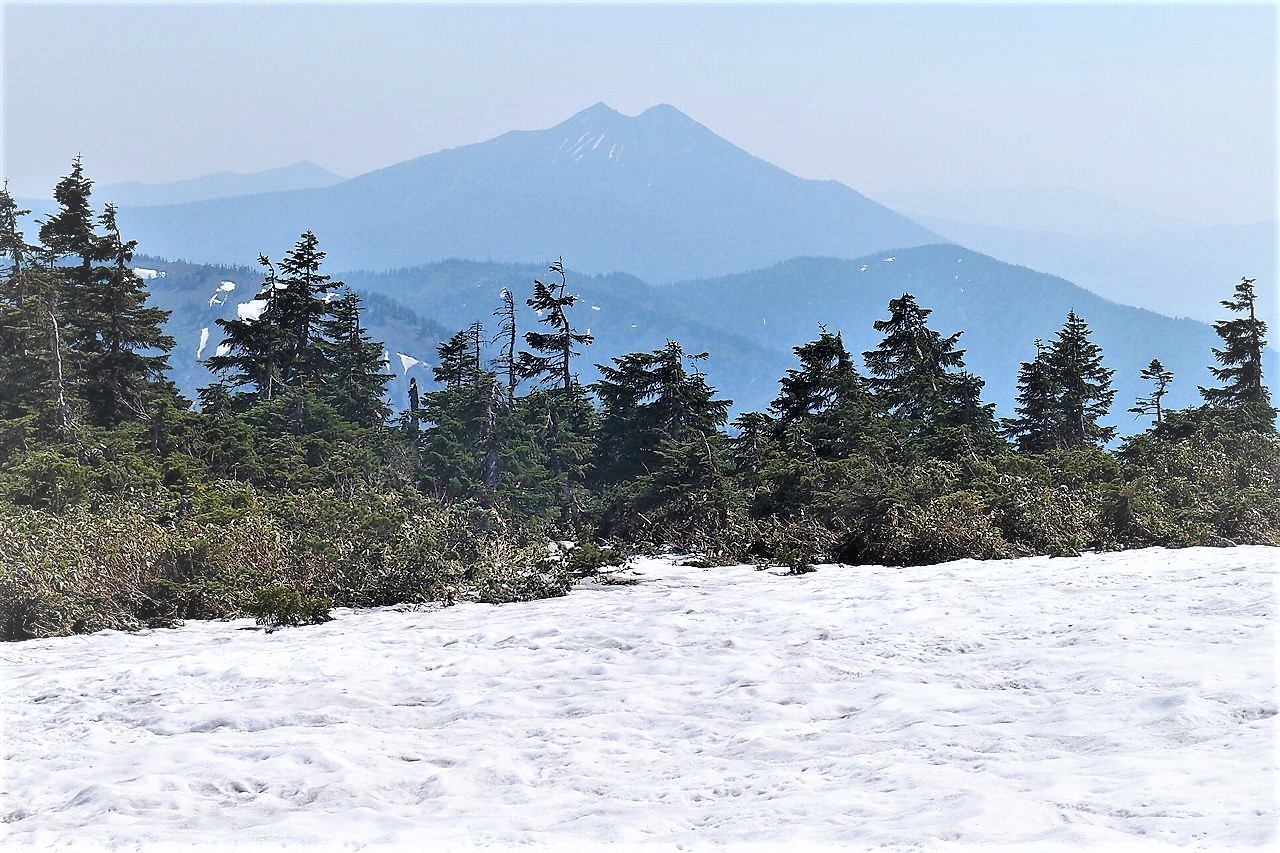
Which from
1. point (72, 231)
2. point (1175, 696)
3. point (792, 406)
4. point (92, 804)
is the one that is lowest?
point (92, 804)

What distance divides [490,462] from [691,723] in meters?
16.2

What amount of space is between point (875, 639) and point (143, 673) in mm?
6500

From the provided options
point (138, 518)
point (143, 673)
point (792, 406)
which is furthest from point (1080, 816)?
point (792, 406)

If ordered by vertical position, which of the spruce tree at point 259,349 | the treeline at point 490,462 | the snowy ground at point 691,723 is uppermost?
the spruce tree at point 259,349

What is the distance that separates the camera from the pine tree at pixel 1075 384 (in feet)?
89.4

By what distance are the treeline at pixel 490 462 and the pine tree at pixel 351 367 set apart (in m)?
0.10

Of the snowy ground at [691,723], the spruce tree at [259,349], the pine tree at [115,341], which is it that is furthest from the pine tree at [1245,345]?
the pine tree at [115,341]

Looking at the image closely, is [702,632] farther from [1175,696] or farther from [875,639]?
[1175,696]

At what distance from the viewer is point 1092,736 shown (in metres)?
6.75

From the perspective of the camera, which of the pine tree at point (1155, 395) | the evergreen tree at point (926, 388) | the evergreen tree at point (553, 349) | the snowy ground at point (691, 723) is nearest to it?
the snowy ground at point (691, 723)

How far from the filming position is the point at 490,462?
77.0 feet

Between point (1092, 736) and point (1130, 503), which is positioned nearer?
point (1092, 736)

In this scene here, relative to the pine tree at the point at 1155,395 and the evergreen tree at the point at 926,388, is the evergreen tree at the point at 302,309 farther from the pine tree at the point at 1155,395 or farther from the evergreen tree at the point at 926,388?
the pine tree at the point at 1155,395

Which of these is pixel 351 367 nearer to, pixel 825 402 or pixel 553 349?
pixel 553 349
